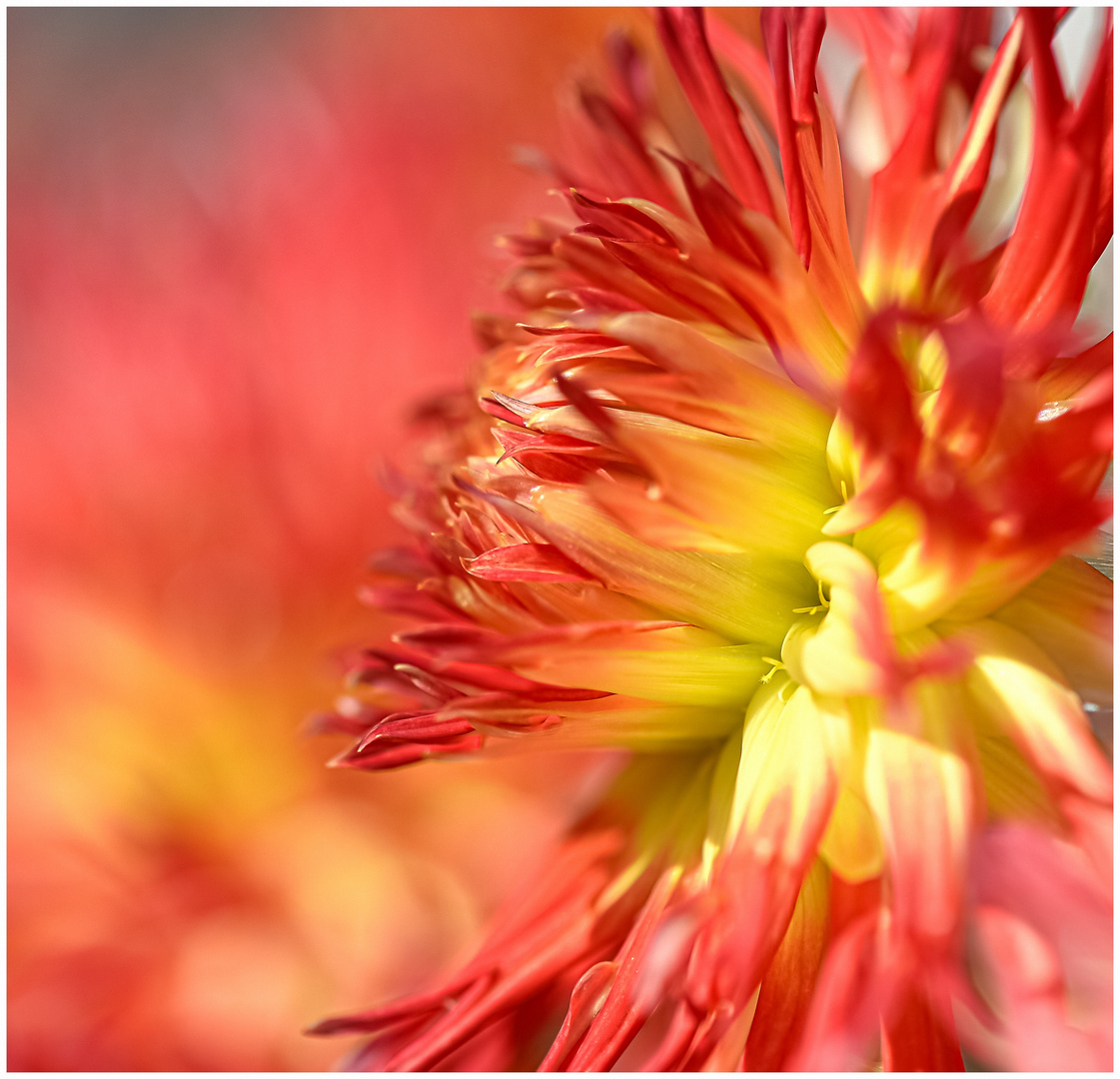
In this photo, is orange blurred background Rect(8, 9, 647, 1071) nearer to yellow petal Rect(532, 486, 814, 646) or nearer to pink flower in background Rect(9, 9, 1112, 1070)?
pink flower in background Rect(9, 9, 1112, 1070)

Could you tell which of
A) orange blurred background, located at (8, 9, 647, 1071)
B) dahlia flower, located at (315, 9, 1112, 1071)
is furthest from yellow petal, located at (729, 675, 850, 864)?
orange blurred background, located at (8, 9, 647, 1071)

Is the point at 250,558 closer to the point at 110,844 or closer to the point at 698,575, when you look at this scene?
the point at 110,844

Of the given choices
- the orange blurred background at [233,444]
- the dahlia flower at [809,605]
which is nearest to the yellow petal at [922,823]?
the dahlia flower at [809,605]

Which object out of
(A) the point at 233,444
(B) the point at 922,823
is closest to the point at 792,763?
(B) the point at 922,823

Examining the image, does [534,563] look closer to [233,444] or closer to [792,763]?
[792,763]

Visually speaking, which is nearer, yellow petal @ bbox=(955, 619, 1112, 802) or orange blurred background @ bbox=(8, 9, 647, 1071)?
yellow petal @ bbox=(955, 619, 1112, 802)
